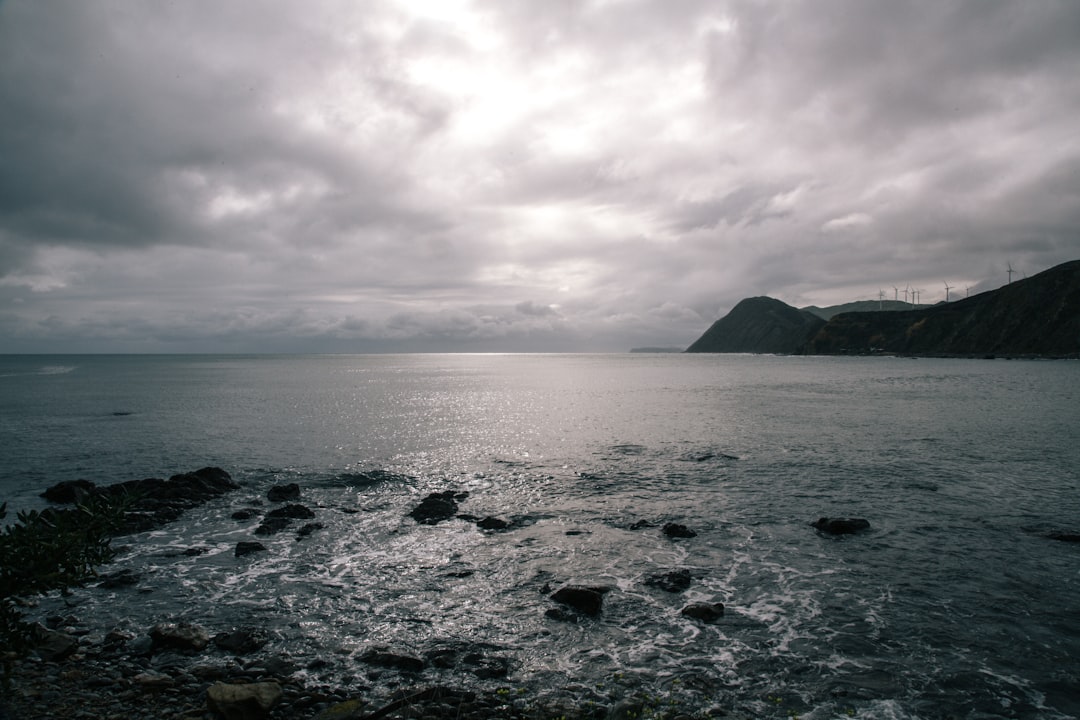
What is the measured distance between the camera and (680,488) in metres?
31.0

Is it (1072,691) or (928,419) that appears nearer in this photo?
(1072,691)

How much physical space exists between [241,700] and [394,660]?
342cm

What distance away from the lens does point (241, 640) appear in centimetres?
1410

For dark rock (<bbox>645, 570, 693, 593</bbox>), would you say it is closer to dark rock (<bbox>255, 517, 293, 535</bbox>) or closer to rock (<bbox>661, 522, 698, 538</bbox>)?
rock (<bbox>661, 522, 698, 538</bbox>)

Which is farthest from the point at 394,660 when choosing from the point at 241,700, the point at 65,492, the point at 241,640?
the point at 65,492

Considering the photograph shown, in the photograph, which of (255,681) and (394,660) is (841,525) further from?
(255,681)

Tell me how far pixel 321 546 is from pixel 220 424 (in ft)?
155

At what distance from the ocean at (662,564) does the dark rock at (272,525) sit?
37.6 inches

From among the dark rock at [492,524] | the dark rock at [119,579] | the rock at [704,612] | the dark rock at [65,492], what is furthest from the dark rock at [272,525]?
the rock at [704,612]

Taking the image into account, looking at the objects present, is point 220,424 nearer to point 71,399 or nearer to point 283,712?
point 71,399

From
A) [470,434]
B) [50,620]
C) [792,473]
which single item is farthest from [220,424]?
[792,473]

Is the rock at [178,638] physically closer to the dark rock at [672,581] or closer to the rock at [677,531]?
the dark rock at [672,581]

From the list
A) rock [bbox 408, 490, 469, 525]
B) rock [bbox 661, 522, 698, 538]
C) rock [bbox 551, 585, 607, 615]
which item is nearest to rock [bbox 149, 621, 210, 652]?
rock [bbox 551, 585, 607, 615]

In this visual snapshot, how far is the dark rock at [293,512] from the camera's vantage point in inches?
1030
